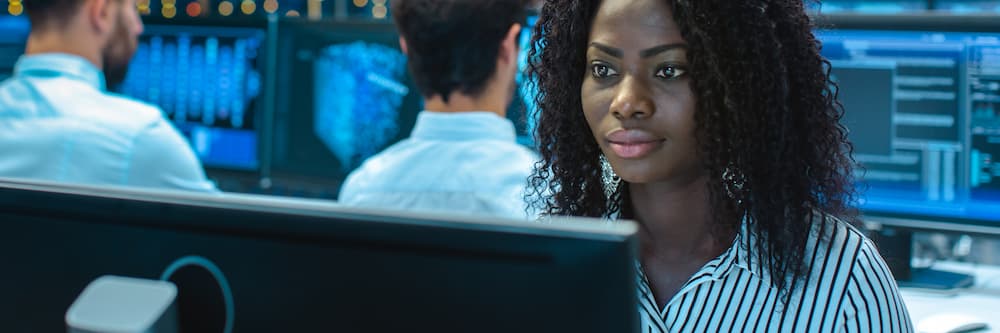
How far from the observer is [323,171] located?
6.55 feet

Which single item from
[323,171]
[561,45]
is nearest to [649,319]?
[561,45]

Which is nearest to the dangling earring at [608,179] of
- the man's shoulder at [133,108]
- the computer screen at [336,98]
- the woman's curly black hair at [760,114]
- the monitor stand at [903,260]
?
the woman's curly black hair at [760,114]

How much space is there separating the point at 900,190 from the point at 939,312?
0.69ft

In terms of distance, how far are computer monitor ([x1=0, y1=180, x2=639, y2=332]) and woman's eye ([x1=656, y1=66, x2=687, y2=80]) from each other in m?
0.36

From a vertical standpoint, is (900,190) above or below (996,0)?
below

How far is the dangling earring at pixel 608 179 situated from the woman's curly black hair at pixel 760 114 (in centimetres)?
5

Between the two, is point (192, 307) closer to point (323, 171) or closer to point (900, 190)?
point (900, 190)

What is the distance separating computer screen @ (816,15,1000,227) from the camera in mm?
1397

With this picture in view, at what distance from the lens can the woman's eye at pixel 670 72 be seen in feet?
2.67

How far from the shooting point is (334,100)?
1.96m

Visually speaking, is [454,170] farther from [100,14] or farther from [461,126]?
[100,14]

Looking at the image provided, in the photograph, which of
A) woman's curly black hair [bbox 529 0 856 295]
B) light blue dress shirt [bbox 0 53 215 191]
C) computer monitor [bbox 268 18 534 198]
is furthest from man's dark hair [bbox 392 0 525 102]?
woman's curly black hair [bbox 529 0 856 295]

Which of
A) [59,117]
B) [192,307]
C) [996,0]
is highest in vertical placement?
[996,0]

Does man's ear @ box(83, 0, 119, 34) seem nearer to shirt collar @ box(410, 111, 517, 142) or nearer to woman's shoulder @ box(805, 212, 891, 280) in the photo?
shirt collar @ box(410, 111, 517, 142)
